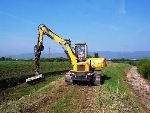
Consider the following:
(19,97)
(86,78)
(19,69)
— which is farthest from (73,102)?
(19,69)

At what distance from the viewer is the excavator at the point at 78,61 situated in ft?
86.6

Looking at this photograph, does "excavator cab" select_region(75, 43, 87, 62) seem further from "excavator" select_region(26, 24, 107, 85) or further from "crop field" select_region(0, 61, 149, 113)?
"crop field" select_region(0, 61, 149, 113)

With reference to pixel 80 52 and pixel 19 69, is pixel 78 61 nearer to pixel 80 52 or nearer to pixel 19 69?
pixel 80 52

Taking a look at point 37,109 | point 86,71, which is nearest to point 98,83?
point 86,71

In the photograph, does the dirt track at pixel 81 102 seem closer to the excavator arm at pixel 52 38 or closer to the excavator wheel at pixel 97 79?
the excavator wheel at pixel 97 79

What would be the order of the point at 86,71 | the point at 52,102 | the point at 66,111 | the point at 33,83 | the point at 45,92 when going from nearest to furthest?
the point at 66,111, the point at 52,102, the point at 45,92, the point at 86,71, the point at 33,83

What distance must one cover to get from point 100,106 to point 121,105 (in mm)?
1257

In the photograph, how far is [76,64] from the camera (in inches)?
1051

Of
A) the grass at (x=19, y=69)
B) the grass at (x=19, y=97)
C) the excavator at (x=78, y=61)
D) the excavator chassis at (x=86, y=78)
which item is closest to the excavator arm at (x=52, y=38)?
the excavator at (x=78, y=61)

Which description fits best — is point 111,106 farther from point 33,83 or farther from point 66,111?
point 33,83

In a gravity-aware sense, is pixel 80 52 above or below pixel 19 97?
above

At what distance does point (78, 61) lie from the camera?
2750 cm

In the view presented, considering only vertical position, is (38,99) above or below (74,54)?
below

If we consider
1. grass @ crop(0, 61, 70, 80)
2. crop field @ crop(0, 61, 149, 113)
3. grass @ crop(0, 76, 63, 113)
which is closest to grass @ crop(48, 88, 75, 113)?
crop field @ crop(0, 61, 149, 113)
